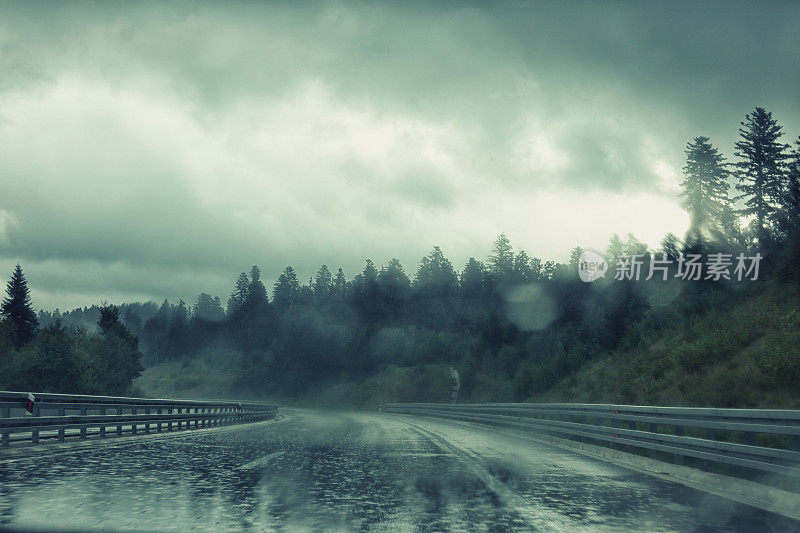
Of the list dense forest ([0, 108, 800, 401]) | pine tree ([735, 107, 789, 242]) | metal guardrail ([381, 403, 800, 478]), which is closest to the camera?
metal guardrail ([381, 403, 800, 478])

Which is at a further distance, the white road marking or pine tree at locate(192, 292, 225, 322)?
pine tree at locate(192, 292, 225, 322)

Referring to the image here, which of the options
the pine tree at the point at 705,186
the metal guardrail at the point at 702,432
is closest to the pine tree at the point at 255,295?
the pine tree at the point at 705,186

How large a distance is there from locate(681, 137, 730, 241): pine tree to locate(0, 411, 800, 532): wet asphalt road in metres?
73.4

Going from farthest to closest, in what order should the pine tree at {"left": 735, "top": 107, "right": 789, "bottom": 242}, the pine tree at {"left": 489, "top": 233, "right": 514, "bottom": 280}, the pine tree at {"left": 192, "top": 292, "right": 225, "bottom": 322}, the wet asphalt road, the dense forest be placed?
the pine tree at {"left": 192, "top": 292, "right": 225, "bottom": 322} < the pine tree at {"left": 489, "top": 233, "right": 514, "bottom": 280} < the pine tree at {"left": 735, "top": 107, "right": 789, "bottom": 242} < the dense forest < the wet asphalt road

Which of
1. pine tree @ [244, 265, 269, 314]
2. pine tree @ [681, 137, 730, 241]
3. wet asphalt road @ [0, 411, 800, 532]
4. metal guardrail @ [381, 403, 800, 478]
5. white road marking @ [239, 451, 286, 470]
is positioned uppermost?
pine tree @ [681, 137, 730, 241]

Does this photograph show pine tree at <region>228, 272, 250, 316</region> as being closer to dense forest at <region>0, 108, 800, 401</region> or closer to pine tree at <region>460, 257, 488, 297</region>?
dense forest at <region>0, 108, 800, 401</region>

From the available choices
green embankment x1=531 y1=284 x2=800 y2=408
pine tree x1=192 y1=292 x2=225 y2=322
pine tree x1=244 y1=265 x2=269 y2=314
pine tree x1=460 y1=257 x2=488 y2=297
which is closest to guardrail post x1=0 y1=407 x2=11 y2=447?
green embankment x1=531 y1=284 x2=800 y2=408

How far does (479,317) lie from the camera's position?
81.8m

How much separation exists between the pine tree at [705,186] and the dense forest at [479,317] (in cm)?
15

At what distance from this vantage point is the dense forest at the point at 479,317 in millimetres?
37844

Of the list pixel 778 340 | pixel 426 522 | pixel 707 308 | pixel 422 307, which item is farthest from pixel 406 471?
pixel 422 307

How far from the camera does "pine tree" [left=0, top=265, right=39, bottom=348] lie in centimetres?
9356

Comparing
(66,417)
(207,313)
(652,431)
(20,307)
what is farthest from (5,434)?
(207,313)

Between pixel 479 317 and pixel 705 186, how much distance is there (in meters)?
30.7
